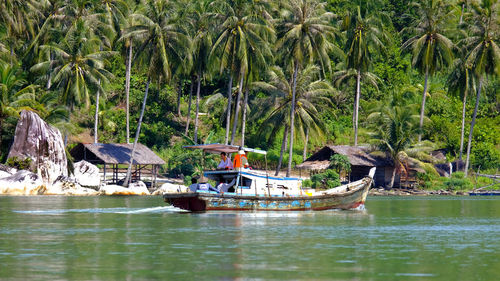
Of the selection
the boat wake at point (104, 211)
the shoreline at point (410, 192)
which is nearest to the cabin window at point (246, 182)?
the boat wake at point (104, 211)

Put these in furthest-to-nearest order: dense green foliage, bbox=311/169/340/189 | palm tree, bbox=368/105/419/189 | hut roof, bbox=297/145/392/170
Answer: palm tree, bbox=368/105/419/189
hut roof, bbox=297/145/392/170
dense green foliage, bbox=311/169/340/189

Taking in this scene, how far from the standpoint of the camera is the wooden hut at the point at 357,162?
63625 mm

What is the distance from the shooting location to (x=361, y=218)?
33.5m

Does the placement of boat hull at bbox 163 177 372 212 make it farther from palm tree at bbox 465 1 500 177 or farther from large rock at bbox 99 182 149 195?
palm tree at bbox 465 1 500 177

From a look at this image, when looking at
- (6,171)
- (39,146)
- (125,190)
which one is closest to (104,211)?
(39,146)

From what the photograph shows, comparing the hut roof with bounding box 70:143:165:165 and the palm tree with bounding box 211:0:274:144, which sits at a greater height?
the palm tree with bounding box 211:0:274:144

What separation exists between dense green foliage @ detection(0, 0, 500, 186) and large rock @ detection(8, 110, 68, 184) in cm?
186

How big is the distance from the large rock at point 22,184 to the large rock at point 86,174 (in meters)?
5.03

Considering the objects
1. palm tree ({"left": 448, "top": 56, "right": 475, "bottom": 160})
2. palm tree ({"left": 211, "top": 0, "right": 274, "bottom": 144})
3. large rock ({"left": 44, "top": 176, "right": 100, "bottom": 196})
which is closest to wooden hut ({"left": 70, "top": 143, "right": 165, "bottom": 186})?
large rock ({"left": 44, "top": 176, "right": 100, "bottom": 196})

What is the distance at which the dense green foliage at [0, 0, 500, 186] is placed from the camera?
5922cm

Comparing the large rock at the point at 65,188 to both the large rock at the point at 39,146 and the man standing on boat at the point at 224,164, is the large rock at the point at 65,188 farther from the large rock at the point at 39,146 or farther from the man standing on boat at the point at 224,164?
the man standing on boat at the point at 224,164

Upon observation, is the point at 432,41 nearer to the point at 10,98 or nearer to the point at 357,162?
the point at 357,162

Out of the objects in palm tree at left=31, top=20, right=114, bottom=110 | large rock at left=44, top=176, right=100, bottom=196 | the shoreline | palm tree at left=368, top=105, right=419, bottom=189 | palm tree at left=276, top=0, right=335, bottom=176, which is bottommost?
large rock at left=44, top=176, right=100, bottom=196

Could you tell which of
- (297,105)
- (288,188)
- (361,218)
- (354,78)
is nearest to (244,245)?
(361,218)
